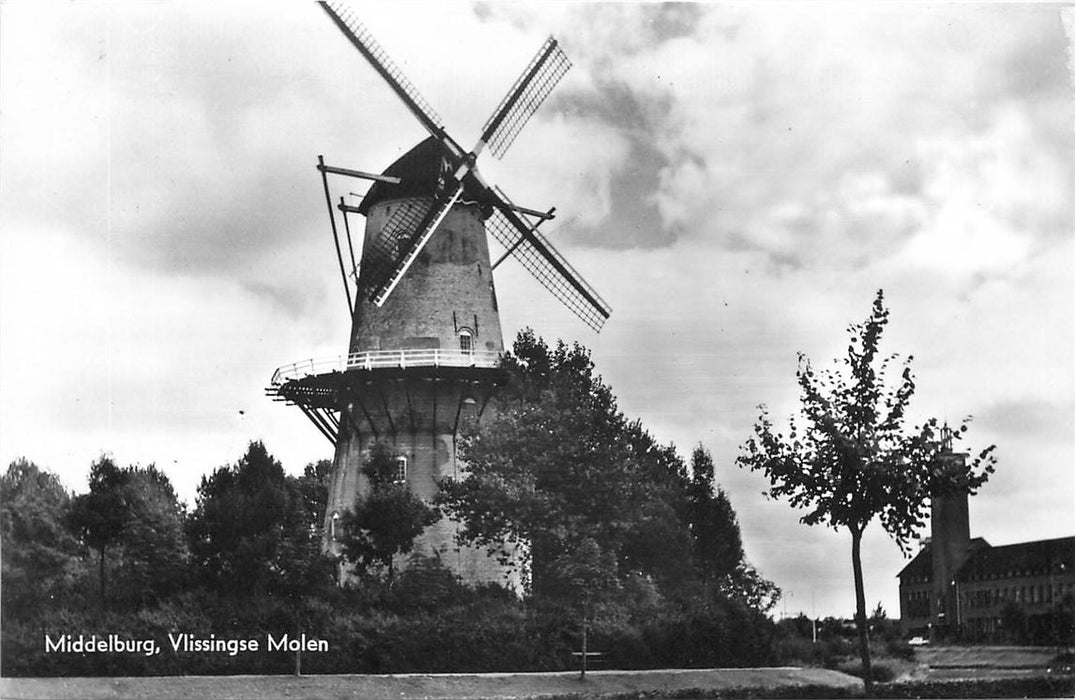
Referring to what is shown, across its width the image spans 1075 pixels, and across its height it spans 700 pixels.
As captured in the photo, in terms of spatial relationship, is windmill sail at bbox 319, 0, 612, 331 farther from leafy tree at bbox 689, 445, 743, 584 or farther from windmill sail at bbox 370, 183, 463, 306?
leafy tree at bbox 689, 445, 743, 584

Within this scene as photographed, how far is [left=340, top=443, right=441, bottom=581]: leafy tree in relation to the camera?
23.1m

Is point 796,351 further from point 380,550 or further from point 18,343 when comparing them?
point 18,343

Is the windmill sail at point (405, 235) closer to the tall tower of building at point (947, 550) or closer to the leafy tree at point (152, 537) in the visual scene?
the leafy tree at point (152, 537)

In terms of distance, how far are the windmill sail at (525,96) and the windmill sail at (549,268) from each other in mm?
1475

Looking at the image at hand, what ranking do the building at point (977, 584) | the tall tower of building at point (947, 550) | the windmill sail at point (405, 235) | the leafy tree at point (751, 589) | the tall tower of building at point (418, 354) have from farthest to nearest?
the windmill sail at point (405, 235) < the tall tower of building at point (418, 354) < the tall tower of building at point (947, 550) < the leafy tree at point (751, 589) < the building at point (977, 584)

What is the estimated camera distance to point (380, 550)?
23.1 m

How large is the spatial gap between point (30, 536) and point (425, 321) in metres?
8.01

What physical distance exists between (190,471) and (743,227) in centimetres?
882

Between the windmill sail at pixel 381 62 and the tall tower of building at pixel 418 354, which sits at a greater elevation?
the windmill sail at pixel 381 62

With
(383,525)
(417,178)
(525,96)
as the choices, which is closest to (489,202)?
(417,178)

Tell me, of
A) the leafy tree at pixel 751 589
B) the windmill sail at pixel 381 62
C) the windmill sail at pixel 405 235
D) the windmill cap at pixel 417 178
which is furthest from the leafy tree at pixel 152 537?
the leafy tree at pixel 751 589

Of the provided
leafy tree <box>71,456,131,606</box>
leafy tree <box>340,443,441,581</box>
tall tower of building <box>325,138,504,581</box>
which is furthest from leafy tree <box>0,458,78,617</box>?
tall tower of building <box>325,138,504,581</box>

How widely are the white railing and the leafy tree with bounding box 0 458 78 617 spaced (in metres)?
4.83

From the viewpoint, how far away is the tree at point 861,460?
63.8ft
